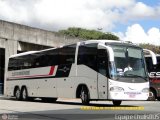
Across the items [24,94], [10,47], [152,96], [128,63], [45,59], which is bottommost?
[152,96]

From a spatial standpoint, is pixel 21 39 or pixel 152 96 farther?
pixel 21 39

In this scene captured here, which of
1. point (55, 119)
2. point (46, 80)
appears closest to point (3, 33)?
point (46, 80)

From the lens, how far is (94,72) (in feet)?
68.0

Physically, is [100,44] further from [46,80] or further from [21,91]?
[21,91]

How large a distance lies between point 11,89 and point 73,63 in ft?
30.5

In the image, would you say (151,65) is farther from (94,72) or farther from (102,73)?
(102,73)

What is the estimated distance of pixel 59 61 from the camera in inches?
938

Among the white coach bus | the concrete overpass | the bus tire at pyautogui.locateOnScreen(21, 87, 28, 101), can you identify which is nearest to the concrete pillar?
the concrete overpass

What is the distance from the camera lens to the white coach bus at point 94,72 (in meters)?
19.7

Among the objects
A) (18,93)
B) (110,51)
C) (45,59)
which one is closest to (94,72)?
(110,51)

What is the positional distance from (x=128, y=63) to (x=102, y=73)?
1301 mm

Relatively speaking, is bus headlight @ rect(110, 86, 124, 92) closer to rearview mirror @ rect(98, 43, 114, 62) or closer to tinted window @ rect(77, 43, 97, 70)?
rearview mirror @ rect(98, 43, 114, 62)

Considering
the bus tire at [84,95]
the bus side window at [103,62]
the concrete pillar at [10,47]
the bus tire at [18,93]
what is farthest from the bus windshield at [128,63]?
the concrete pillar at [10,47]

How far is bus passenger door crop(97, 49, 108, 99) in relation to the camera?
20.0 metres
